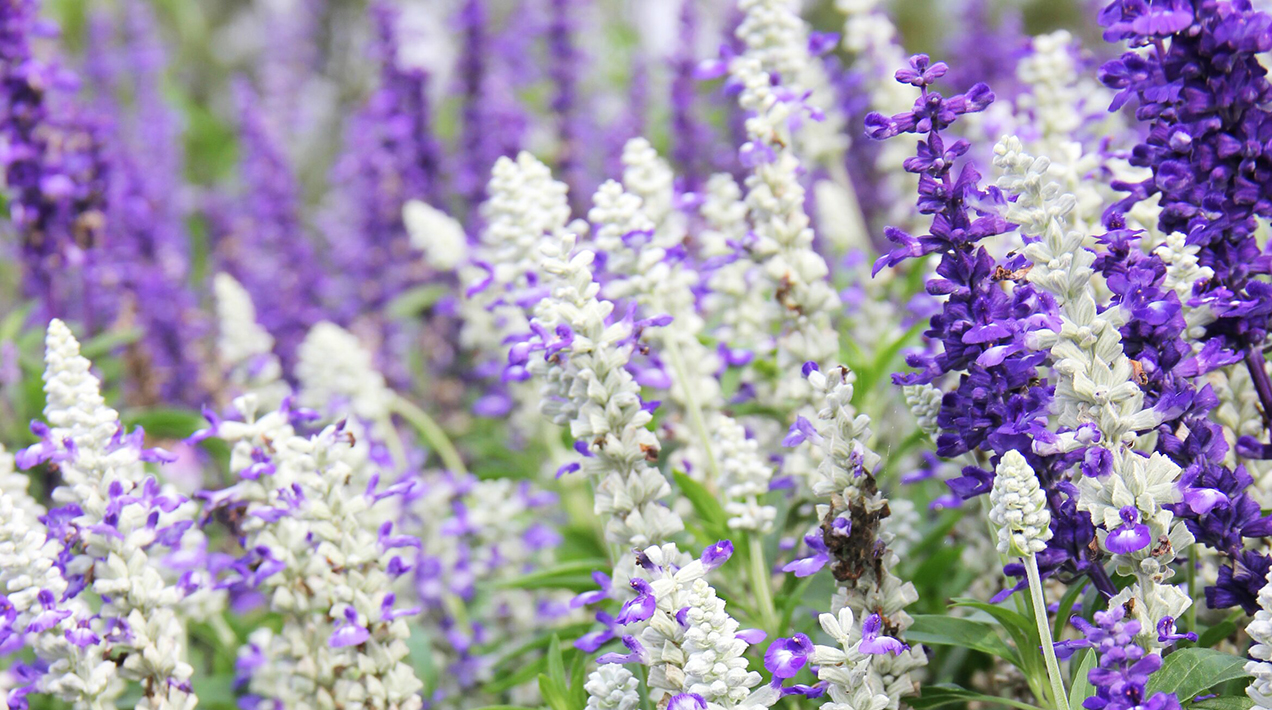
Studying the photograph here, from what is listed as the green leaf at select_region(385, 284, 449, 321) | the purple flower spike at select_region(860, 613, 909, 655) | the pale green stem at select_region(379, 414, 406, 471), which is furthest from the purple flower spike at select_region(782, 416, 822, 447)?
the green leaf at select_region(385, 284, 449, 321)

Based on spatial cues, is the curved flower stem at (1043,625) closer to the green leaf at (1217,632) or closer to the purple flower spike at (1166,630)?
the purple flower spike at (1166,630)

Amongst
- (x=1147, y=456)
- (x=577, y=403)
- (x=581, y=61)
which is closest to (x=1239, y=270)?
(x=1147, y=456)

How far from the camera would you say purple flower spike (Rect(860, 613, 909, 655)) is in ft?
6.53

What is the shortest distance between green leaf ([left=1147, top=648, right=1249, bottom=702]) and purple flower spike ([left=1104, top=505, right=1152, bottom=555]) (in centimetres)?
31

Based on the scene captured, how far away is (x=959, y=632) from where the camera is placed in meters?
2.35

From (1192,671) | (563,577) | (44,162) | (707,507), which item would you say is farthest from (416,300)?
(1192,671)

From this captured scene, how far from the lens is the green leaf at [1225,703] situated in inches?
82.8

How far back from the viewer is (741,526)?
2732mm

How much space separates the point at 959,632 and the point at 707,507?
30.1 inches

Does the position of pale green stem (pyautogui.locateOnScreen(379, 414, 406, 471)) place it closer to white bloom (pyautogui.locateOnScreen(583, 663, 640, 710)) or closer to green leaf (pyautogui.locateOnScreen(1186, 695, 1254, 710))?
white bloom (pyautogui.locateOnScreen(583, 663, 640, 710))

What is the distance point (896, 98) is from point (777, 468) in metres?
1.98

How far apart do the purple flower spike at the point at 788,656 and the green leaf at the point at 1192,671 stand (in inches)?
24.9

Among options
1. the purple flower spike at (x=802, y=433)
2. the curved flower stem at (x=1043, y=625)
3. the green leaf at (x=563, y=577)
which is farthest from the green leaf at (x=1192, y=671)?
the green leaf at (x=563, y=577)

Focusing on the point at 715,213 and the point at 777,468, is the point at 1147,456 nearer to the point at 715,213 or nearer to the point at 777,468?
the point at 777,468
